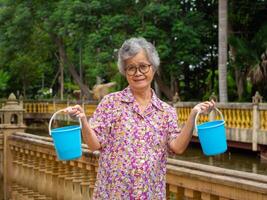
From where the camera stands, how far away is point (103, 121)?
3.79 meters

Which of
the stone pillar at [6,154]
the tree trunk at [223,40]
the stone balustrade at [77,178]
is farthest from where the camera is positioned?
the tree trunk at [223,40]

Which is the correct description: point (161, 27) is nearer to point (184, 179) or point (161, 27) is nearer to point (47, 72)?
point (184, 179)

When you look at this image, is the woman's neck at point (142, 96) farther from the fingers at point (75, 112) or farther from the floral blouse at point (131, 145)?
the fingers at point (75, 112)

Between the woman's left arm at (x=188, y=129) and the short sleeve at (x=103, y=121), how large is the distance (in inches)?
14.2

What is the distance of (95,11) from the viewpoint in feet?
97.0

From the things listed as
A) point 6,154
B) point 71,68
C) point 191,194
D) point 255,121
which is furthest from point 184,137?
point 71,68

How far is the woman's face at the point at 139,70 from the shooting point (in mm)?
3746

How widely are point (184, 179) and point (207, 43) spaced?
26298 millimetres

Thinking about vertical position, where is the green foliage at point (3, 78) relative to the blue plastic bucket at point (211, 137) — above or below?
above

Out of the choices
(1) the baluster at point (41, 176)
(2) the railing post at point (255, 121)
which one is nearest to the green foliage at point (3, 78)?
(2) the railing post at point (255, 121)

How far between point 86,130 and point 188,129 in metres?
0.54

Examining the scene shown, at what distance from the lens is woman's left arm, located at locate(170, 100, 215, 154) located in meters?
3.67

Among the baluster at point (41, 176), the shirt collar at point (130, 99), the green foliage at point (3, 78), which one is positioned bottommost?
the baluster at point (41, 176)

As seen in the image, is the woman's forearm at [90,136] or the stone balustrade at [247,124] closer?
the woman's forearm at [90,136]
